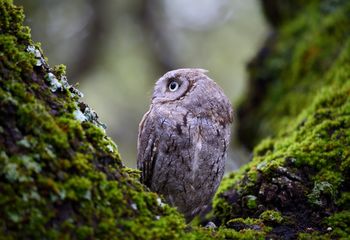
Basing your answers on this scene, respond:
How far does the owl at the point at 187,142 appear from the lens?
3.62m

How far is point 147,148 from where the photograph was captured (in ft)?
12.3

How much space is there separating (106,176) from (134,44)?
7141 millimetres

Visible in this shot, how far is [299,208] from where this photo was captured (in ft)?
10.6

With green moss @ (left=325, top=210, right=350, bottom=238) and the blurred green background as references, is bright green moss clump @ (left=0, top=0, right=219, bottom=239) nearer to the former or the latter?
green moss @ (left=325, top=210, right=350, bottom=238)

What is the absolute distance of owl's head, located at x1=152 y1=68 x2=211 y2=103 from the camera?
3.88 m

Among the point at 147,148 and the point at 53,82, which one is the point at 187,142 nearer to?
the point at 147,148

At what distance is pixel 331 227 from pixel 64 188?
5.94 feet

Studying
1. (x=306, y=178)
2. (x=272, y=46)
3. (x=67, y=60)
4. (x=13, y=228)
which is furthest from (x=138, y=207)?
(x=67, y=60)

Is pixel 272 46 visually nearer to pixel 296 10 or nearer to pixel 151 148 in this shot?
pixel 296 10

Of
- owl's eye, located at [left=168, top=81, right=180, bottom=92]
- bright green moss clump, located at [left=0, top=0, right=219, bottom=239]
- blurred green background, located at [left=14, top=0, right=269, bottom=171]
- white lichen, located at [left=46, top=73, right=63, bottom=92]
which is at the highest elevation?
blurred green background, located at [left=14, top=0, right=269, bottom=171]

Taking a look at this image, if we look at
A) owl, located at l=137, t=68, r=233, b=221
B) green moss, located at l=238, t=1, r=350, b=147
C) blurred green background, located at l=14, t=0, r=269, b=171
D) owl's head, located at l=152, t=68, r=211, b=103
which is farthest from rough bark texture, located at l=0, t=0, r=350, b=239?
blurred green background, located at l=14, t=0, r=269, b=171

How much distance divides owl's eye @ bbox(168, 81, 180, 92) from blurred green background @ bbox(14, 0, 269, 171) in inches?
91.9

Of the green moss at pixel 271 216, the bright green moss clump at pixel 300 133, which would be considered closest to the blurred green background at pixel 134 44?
the bright green moss clump at pixel 300 133

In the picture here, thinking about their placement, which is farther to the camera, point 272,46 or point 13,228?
point 272,46
